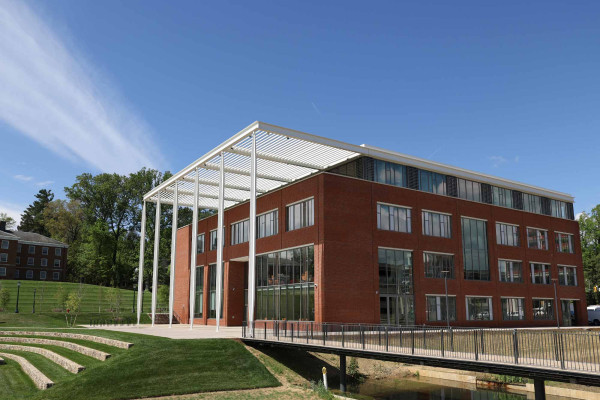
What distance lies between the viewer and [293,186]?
122ft

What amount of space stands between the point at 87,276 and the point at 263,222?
65630 millimetres

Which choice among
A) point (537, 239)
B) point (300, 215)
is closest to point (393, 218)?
point (300, 215)

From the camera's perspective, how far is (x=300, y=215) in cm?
3612

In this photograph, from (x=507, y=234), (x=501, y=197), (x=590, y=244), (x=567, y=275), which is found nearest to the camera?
(x=507, y=234)

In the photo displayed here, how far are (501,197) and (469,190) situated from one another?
15.2 ft

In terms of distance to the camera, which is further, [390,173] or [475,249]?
[475,249]

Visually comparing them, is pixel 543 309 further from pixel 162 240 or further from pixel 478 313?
pixel 162 240

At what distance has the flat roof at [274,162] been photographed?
32.6 meters

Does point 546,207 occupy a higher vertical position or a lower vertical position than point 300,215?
higher

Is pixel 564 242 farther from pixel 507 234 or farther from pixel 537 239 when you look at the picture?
pixel 507 234

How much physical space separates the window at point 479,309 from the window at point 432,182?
29.5ft

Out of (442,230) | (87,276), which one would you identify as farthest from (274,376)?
(87,276)

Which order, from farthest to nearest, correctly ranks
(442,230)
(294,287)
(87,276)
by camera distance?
1. (87,276)
2. (442,230)
3. (294,287)

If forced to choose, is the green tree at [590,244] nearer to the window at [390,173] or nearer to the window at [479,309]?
the window at [479,309]
